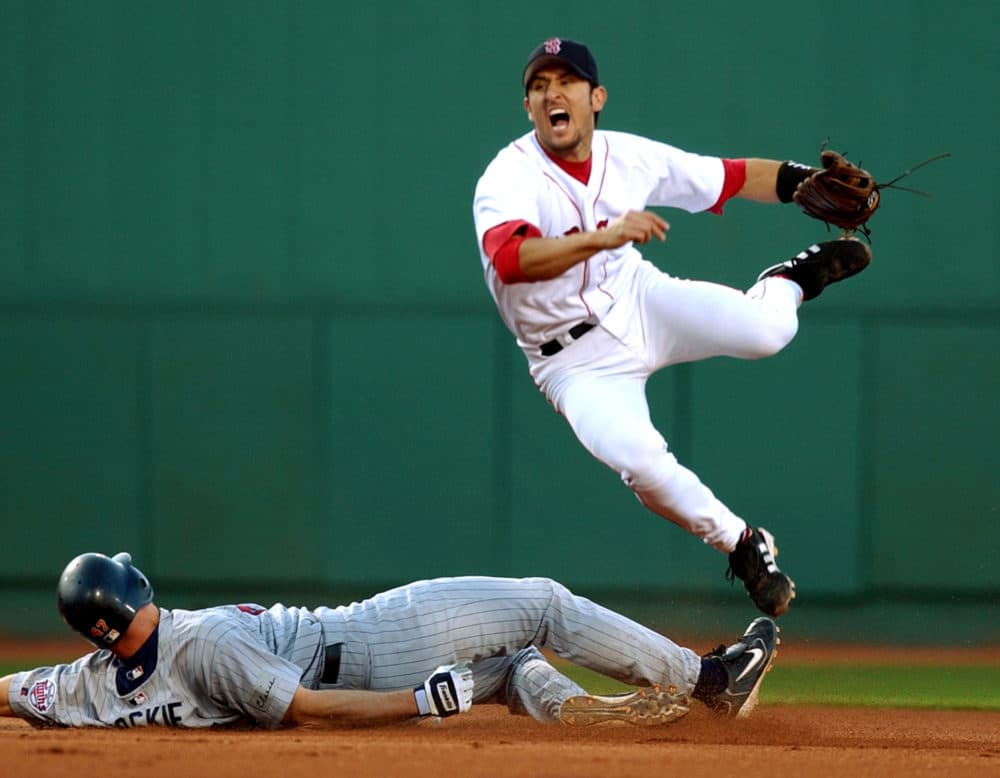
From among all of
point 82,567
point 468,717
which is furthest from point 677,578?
point 82,567

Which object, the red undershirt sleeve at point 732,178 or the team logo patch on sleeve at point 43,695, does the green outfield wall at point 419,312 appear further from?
the team logo patch on sleeve at point 43,695

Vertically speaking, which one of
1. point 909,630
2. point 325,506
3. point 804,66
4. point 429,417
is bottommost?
point 909,630

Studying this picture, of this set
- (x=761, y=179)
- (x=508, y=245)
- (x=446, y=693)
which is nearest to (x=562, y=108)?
(x=508, y=245)

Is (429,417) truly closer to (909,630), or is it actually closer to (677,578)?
(677,578)

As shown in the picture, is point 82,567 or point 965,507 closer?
point 82,567

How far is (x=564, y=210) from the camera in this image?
4.25 m

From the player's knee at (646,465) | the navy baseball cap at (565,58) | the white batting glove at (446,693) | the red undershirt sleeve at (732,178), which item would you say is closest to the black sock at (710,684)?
the player's knee at (646,465)

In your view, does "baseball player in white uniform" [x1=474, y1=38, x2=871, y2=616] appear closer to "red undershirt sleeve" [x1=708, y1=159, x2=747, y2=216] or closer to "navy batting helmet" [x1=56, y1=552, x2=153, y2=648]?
"red undershirt sleeve" [x1=708, y1=159, x2=747, y2=216]

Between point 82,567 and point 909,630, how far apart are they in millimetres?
4778

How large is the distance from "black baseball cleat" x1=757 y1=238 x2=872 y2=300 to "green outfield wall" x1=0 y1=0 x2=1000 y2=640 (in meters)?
3.16

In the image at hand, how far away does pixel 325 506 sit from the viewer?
7730mm

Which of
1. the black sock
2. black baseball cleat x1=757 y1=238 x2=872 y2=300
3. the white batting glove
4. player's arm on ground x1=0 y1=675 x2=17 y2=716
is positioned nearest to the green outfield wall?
the black sock

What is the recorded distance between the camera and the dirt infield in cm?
325

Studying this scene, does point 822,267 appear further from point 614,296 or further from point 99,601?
point 99,601
